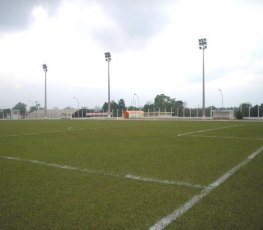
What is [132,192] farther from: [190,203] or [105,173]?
[105,173]

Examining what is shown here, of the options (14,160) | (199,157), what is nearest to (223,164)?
(199,157)

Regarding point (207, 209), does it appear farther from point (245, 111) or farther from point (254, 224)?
point (245, 111)

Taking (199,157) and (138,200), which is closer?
(138,200)

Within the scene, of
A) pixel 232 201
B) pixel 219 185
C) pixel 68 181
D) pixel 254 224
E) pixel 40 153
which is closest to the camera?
pixel 254 224

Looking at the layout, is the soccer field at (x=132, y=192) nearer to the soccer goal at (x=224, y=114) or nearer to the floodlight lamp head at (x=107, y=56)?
the soccer goal at (x=224, y=114)

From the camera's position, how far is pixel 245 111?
→ 172ft

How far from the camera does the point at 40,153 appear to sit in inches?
369

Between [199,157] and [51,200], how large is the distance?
4.89 meters

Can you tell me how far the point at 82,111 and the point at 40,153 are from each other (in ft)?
266

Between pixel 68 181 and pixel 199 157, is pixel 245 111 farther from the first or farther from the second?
pixel 68 181

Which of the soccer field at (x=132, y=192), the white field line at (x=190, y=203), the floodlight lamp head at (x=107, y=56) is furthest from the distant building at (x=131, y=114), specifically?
the white field line at (x=190, y=203)

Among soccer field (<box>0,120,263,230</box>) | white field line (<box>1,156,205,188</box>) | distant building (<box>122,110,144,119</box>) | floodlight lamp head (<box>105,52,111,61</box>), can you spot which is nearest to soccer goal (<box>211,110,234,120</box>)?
distant building (<box>122,110,144,119</box>)

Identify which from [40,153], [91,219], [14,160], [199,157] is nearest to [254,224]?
[91,219]

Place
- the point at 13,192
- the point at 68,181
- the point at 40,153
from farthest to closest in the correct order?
the point at 40,153 → the point at 68,181 → the point at 13,192
